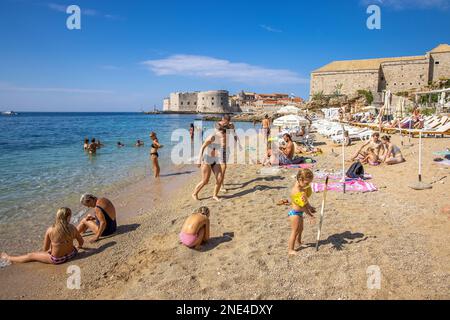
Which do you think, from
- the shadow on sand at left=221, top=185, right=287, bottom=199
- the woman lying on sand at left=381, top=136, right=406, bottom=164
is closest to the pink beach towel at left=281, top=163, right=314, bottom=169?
the woman lying on sand at left=381, top=136, right=406, bottom=164

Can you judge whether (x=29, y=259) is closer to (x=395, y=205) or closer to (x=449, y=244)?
(x=449, y=244)

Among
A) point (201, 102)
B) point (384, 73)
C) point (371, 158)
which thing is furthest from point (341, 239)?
point (201, 102)

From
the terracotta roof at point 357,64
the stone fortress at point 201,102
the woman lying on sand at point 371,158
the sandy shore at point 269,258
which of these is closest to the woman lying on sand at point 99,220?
the sandy shore at point 269,258

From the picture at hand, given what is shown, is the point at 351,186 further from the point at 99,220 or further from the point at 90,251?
the point at 90,251

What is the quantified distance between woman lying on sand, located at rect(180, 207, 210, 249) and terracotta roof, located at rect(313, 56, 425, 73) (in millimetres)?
54952

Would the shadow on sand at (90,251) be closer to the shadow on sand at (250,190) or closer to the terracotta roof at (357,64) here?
the shadow on sand at (250,190)

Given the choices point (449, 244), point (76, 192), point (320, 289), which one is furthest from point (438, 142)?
point (76, 192)

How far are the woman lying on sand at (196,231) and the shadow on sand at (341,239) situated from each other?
57.3 inches

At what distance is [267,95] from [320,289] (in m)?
119

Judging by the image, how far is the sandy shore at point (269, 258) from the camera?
3.03 m

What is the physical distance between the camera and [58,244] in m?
4.08

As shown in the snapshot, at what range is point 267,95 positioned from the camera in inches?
4638

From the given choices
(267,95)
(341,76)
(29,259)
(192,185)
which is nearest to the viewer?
(29,259)

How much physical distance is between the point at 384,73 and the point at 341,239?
56.0 m
